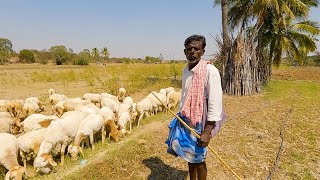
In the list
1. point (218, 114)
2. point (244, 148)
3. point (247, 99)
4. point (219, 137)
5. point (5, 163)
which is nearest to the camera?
point (218, 114)

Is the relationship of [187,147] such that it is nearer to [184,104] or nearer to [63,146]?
[184,104]

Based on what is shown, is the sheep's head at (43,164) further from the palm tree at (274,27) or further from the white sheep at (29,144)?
the palm tree at (274,27)

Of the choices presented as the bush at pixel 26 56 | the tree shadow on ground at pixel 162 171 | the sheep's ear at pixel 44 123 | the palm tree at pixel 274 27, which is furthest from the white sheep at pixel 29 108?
the bush at pixel 26 56

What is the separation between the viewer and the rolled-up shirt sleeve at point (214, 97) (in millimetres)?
2730

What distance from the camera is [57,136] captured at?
15.5 feet

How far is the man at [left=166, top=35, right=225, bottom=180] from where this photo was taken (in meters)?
2.76

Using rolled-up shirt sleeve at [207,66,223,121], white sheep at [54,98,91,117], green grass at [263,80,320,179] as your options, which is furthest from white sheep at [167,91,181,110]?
rolled-up shirt sleeve at [207,66,223,121]

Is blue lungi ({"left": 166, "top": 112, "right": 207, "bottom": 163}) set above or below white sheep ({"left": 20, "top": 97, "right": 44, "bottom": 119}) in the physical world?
above

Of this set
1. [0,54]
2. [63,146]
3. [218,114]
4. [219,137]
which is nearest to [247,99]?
[219,137]

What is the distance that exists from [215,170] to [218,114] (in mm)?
1991

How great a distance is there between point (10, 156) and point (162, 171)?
238 centimetres

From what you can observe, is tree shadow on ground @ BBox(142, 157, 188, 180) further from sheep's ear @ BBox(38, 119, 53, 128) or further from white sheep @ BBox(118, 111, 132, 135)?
sheep's ear @ BBox(38, 119, 53, 128)

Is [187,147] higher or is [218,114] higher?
[218,114]

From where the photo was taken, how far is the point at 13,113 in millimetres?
8039
